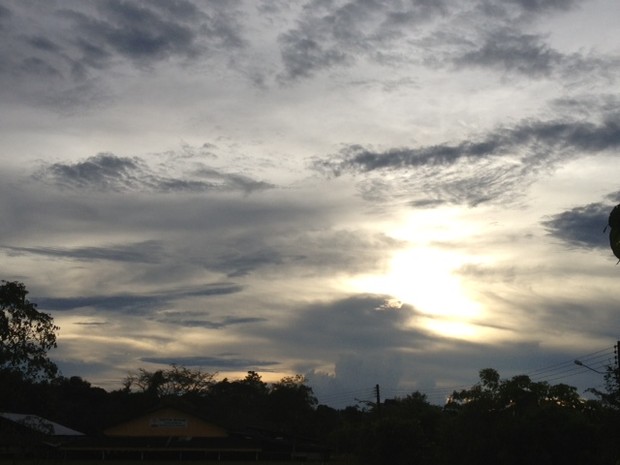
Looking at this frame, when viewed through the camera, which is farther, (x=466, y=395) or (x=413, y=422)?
(x=413, y=422)

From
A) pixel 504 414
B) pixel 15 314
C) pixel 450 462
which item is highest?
pixel 15 314

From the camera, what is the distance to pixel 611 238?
182 inches

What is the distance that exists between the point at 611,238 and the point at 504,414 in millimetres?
39222

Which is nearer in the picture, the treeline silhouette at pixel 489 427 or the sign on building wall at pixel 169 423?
the treeline silhouette at pixel 489 427

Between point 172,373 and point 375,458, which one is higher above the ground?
point 172,373

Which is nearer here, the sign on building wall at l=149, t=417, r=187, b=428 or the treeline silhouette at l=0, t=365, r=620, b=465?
the treeline silhouette at l=0, t=365, r=620, b=465

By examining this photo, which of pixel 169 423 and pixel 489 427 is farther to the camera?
pixel 169 423

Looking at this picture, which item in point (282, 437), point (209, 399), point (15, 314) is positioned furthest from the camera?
point (209, 399)

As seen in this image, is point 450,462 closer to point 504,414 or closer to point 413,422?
point 504,414

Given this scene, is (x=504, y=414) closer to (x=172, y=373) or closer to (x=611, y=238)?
(x=611, y=238)

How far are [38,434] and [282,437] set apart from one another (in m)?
64.7

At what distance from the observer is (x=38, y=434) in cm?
4250

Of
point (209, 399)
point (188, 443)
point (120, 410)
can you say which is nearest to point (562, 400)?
point (188, 443)

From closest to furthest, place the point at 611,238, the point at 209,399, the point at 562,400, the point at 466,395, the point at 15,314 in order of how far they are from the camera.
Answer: the point at 611,238 → the point at 15,314 → the point at 466,395 → the point at 562,400 → the point at 209,399
